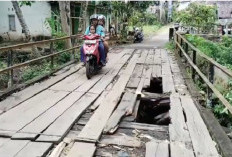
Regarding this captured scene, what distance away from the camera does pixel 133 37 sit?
25.8 meters

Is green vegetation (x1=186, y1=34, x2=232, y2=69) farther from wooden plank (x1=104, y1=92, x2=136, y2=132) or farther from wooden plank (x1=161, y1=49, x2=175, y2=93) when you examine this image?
wooden plank (x1=104, y1=92, x2=136, y2=132)

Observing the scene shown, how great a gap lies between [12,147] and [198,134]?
2.38 meters

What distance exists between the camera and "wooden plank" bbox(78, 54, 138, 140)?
4.47 meters

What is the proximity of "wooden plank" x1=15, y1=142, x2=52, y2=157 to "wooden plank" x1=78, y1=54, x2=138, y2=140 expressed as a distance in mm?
492

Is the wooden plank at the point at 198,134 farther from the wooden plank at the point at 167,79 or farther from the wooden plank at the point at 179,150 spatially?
the wooden plank at the point at 167,79

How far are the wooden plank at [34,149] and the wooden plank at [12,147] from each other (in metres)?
0.06

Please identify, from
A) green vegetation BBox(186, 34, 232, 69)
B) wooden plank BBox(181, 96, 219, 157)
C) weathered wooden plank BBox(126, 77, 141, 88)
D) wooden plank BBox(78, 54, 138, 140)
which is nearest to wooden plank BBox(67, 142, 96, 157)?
wooden plank BBox(78, 54, 138, 140)

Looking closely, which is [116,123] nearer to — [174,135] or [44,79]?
[174,135]

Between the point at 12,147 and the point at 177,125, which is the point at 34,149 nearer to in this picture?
the point at 12,147

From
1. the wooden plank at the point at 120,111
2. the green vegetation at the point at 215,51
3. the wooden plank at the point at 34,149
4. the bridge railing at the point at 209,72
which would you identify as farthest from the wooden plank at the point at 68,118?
the green vegetation at the point at 215,51

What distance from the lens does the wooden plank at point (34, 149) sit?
3.87m

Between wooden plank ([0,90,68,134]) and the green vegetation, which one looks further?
the green vegetation

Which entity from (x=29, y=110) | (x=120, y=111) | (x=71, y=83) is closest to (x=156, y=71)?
(x=71, y=83)

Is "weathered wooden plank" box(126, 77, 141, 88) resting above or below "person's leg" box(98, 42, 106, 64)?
below
